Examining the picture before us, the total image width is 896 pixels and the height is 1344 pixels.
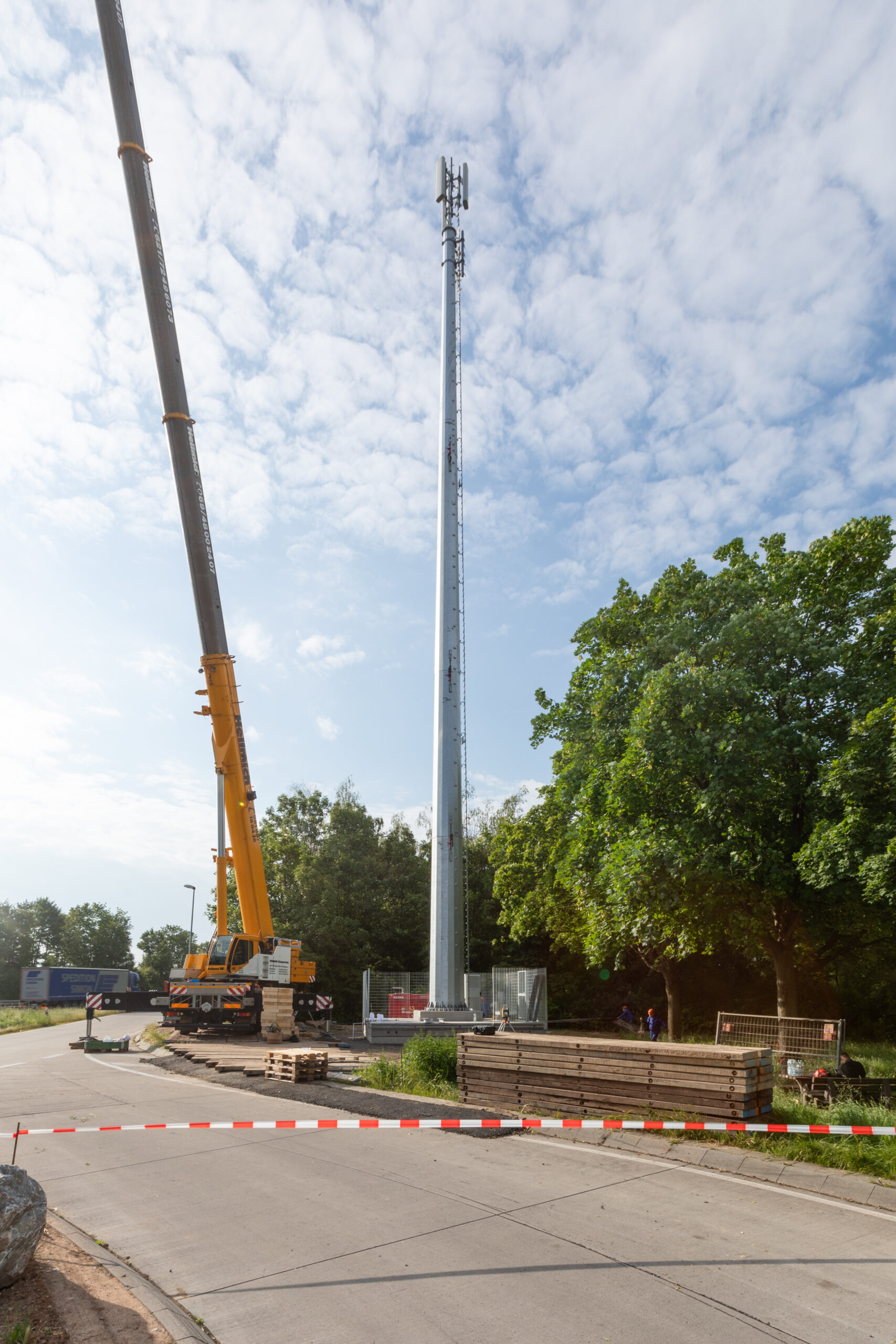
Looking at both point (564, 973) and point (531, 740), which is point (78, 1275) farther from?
point (564, 973)

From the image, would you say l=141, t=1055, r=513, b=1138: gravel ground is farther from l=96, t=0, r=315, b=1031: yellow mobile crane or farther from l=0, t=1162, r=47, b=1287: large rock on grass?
l=96, t=0, r=315, b=1031: yellow mobile crane

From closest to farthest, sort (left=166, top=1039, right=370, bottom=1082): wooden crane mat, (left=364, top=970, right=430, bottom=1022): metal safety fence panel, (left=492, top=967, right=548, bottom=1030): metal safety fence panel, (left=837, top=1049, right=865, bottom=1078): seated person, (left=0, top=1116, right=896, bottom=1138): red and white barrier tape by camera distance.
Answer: (left=0, top=1116, right=896, bottom=1138): red and white barrier tape < (left=837, top=1049, right=865, bottom=1078): seated person < (left=166, top=1039, right=370, bottom=1082): wooden crane mat < (left=492, top=967, right=548, bottom=1030): metal safety fence panel < (left=364, top=970, right=430, bottom=1022): metal safety fence panel

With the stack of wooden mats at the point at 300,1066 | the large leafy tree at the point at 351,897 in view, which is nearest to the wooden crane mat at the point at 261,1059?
the stack of wooden mats at the point at 300,1066

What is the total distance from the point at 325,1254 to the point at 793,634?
54.9ft

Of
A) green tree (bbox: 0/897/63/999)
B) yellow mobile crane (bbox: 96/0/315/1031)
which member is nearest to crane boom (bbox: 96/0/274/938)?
yellow mobile crane (bbox: 96/0/315/1031)

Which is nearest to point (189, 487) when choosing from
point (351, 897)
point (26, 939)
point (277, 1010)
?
point (277, 1010)

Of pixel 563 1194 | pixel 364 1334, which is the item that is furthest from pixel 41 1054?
pixel 364 1334

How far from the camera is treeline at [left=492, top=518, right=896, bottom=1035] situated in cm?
1761

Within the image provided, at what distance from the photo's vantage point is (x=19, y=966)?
98.2 meters

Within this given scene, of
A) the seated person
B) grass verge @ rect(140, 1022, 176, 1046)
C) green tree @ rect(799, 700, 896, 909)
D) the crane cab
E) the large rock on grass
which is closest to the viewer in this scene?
the large rock on grass

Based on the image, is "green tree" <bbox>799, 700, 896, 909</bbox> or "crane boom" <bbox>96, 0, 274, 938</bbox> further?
"crane boom" <bbox>96, 0, 274, 938</bbox>

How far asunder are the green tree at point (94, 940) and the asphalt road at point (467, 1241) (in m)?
109

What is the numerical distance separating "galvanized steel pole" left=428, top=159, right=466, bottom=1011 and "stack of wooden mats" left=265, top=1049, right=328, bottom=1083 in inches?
332

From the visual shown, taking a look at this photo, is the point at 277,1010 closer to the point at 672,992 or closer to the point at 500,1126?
the point at 500,1126
